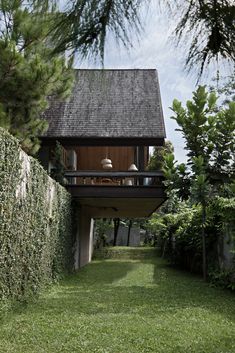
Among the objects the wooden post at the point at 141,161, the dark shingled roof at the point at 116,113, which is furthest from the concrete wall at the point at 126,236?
the wooden post at the point at 141,161

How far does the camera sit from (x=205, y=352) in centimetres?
408

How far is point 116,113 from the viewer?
13492 mm

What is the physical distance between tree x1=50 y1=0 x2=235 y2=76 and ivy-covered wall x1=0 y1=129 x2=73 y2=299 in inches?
126

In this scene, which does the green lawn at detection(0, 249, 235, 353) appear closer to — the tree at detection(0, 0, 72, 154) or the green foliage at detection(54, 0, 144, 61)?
the green foliage at detection(54, 0, 144, 61)

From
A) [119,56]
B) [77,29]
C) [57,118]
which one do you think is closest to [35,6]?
[77,29]

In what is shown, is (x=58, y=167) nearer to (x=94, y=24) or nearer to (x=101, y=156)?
(x=101, y=156)

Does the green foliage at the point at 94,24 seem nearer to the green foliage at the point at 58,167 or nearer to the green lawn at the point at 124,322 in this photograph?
the green lawn at the point at 124,322

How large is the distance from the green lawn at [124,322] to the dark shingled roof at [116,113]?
17.9 ft

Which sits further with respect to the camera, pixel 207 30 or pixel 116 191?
pixel 116 191

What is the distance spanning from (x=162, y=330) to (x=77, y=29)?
358 centimetres

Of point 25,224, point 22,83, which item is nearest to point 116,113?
point 22,83

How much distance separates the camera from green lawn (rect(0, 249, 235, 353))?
14.0ft

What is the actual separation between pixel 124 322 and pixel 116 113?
905 centimetres

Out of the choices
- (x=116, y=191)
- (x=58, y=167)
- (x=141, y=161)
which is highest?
(x=141, y=161)
